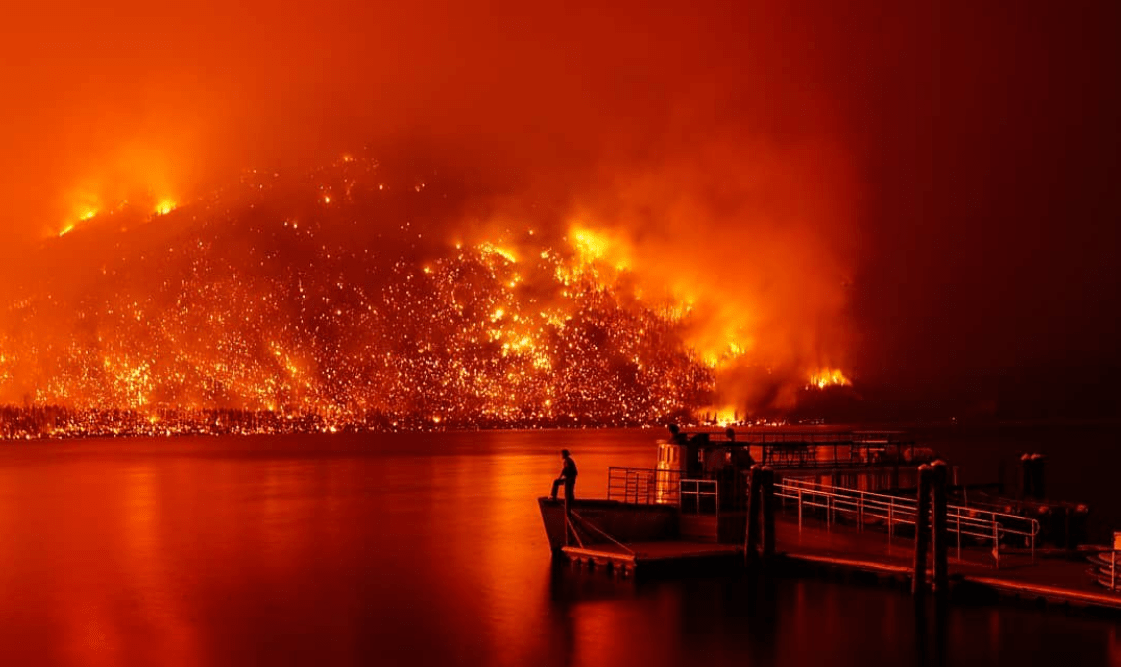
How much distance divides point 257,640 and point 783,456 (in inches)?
1080

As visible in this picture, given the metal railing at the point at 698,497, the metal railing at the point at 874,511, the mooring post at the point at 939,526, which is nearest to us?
the mooring post at the point at 939,526

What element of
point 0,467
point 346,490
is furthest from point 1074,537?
point 0,467

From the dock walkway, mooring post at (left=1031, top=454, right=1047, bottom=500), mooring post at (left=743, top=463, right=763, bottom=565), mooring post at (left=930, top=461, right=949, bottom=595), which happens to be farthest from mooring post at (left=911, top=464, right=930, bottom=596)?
mooring post at (left=1031, top=454, right=1047, bottom=500)

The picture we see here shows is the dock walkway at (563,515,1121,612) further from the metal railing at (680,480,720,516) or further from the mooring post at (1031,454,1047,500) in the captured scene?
the mooring post at (1031,454,1047,500)

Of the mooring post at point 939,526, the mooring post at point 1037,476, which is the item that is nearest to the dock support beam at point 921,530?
the mooring post at point 939,526

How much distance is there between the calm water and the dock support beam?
0.89 metres

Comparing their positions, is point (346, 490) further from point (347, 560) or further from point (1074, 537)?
point (1074, 537)

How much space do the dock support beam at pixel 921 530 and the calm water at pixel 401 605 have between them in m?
0.89

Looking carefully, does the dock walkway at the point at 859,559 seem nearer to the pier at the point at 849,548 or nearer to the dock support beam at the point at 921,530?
the pier at the point at 849,548

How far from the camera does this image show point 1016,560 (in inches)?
1303

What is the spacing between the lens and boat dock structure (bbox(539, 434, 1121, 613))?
30156 millimetres

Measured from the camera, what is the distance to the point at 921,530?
30953mm

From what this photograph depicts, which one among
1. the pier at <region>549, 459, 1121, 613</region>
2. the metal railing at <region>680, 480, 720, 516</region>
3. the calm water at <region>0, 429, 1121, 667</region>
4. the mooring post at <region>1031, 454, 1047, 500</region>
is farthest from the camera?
the mooring post at <region>1031, 454, 1047, 500</region>

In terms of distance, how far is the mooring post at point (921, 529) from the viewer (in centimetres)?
3023
